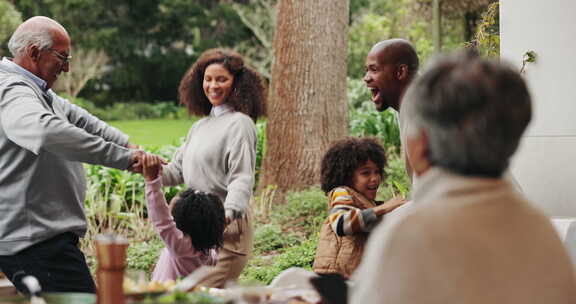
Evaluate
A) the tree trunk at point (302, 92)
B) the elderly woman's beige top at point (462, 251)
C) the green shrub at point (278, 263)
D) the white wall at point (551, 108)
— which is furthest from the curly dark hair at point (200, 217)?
the tree trunk at point (302, 92)

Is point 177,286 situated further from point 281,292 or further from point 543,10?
point 543,10

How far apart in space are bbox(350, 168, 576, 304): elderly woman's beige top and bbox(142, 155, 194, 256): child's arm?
2.03 metres

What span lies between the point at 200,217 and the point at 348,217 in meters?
0.65

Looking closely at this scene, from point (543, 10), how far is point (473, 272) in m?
3.56

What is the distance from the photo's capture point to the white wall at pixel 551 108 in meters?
5.00

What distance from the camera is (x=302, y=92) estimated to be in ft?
32.4

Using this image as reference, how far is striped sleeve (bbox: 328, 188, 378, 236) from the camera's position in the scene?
3.83 meters

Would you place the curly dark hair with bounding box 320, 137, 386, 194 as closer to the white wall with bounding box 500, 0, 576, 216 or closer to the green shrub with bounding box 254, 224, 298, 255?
the white wall with bounding box 500, 0, 576, 216

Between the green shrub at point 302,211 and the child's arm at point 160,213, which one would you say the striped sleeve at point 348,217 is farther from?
the green shrub at point 302,211

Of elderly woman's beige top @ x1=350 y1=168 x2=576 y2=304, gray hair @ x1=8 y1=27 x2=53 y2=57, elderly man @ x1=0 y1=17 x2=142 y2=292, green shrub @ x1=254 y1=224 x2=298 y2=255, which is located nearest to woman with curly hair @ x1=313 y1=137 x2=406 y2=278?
elderly man @ x1=0 y1=17 x2=142 y2=292

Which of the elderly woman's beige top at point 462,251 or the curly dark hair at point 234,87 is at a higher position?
the curly dark hair at point 234,87

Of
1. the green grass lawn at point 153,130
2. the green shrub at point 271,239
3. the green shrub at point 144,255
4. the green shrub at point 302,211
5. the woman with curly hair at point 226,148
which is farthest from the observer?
the green grass lawn at point 153,130

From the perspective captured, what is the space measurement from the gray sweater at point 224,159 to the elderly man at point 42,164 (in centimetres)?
53

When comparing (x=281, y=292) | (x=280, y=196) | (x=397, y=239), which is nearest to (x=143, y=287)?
(x=281, y=292)
